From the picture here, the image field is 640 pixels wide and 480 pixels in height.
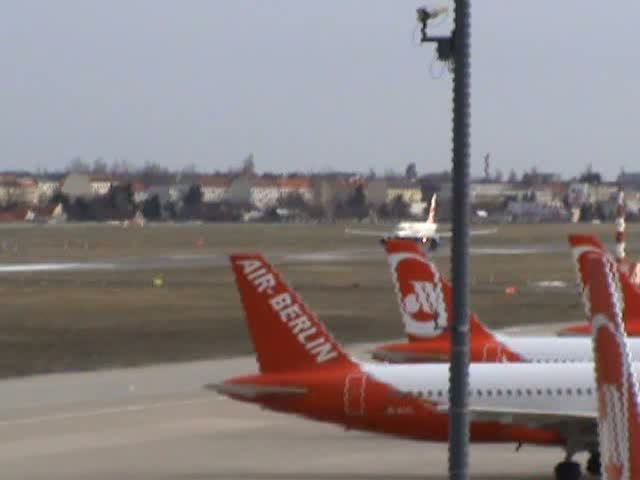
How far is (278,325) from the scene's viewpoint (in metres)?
34.8

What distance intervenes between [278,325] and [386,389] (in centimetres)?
242

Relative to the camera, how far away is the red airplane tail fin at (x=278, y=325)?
3459cm

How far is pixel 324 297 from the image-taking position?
8900 centimetres

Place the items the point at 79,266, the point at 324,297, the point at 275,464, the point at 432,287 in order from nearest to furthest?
the point at 275,464 < the point at 432,287 < the point at 324,297 < the point at 79,266

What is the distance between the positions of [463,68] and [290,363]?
16.4 meters

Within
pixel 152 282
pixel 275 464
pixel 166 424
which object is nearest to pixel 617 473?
pixel 275 464

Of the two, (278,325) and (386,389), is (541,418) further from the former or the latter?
(278,325)

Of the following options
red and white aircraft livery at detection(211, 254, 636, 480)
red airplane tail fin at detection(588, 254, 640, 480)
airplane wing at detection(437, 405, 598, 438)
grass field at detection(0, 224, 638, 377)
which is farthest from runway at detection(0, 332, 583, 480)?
red airplane tail fin at detection(588, 254, 640, 480)

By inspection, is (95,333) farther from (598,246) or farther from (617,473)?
(617,473)

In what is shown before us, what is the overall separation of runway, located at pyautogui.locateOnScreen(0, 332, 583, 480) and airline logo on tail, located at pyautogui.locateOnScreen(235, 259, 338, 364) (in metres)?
2.66

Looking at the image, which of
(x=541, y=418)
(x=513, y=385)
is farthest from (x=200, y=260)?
(x=541, y=418)

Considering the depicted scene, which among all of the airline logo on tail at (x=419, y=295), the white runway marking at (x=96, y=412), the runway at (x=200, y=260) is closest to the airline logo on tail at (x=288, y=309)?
the airline logo on tail at (x=419, y=295)

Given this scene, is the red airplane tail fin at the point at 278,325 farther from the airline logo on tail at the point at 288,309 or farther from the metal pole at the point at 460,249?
the metal pole at the point at 460,249

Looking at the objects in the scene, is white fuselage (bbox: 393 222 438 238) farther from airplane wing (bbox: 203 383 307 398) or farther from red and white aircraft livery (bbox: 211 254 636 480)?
airplane wing (bbox: 203 383 307 398)
